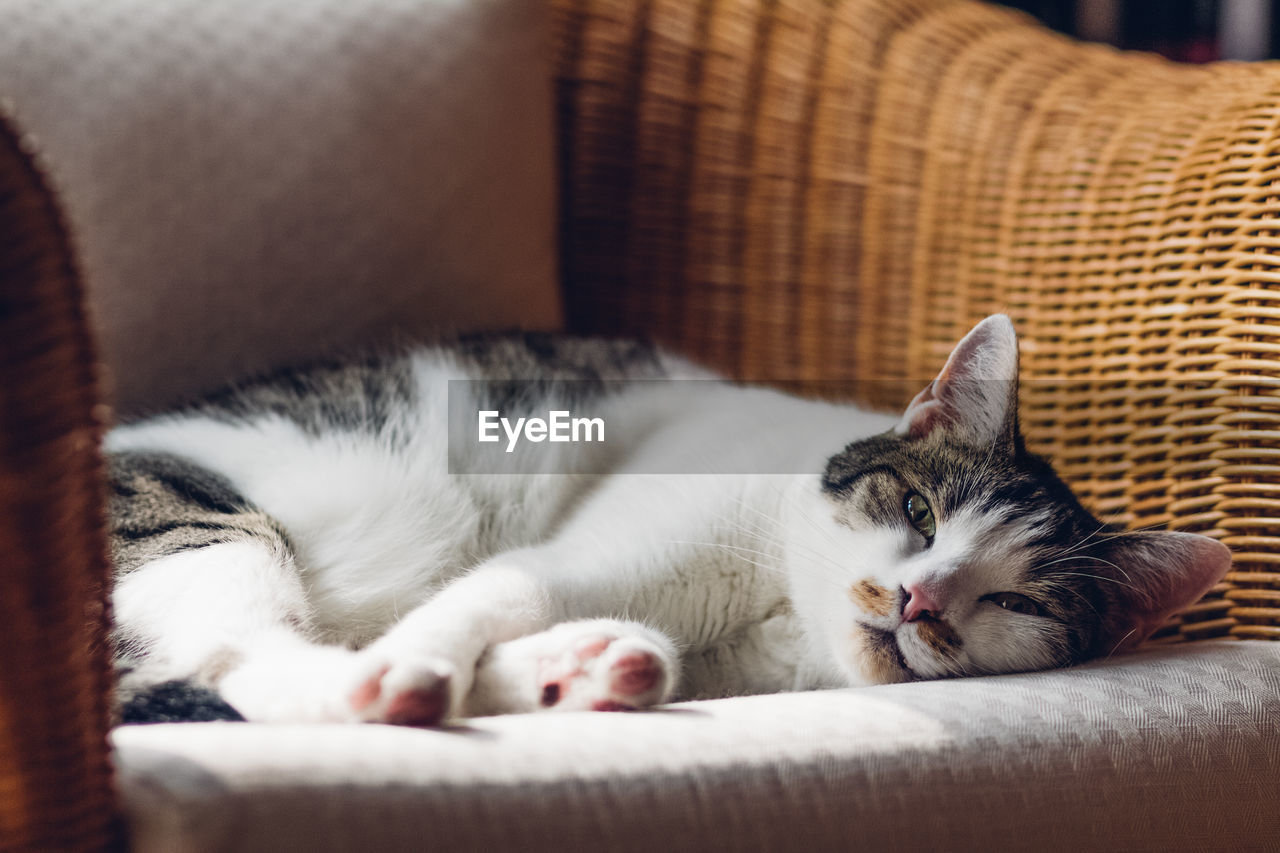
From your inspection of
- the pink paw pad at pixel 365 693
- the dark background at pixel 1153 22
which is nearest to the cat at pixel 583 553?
the pink paw pad at pixel 365 693

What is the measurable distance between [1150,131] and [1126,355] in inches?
13.5

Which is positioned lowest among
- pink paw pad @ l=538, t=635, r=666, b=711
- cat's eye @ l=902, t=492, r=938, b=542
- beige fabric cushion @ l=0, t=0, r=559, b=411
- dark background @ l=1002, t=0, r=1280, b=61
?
pink paw pad @ l=538, t=635, r=666, b=711

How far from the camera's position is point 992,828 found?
26.0 inches

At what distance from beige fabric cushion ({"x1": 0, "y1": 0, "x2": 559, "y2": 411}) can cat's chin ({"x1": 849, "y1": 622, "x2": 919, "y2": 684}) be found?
30.8 inches

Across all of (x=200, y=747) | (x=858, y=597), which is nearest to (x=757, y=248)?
(x=858, y=597)

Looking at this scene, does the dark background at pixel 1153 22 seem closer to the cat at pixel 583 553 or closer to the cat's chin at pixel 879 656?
the cat at pixel 583 553

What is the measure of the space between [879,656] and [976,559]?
0.45 ft

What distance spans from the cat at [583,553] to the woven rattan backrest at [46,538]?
0.18 meters

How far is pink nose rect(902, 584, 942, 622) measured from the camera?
0.87 m

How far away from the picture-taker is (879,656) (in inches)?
35.4

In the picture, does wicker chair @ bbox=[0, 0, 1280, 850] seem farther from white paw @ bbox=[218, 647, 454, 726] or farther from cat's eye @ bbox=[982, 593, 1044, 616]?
white paw @ bbox=[218, 647, 454, 726]

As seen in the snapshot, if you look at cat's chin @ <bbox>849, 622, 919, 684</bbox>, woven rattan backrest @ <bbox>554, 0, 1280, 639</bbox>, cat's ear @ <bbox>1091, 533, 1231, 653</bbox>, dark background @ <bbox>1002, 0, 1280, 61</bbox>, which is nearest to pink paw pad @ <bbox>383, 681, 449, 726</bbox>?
cat's chin @ <bbox>849, 622, 919, 684</bbox>

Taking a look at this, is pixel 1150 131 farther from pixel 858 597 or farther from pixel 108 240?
pixel 108 240

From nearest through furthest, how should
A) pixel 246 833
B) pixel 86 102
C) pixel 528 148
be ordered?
pixel 246 833 < pixel 86 102 < pixel 528 148
